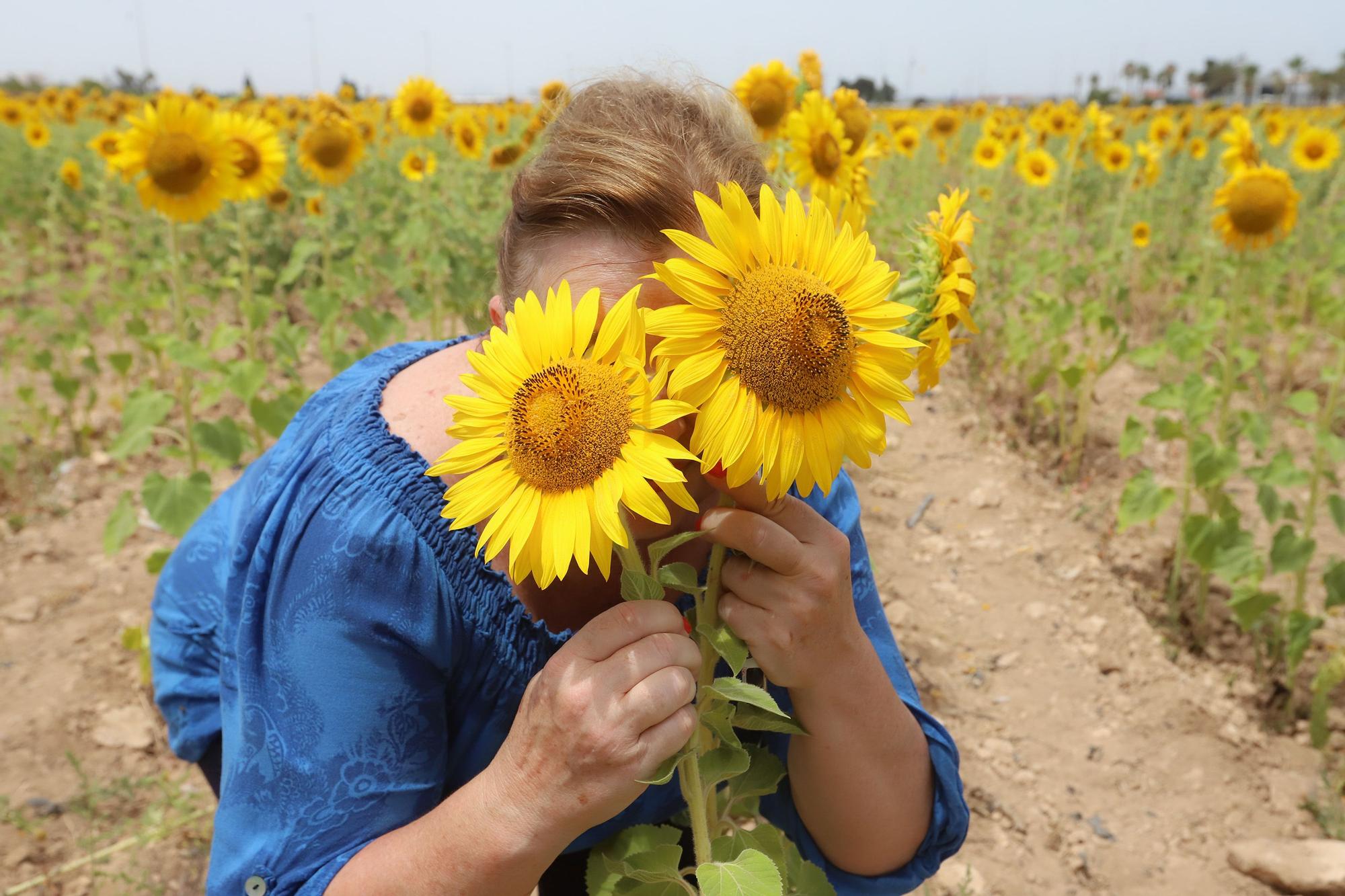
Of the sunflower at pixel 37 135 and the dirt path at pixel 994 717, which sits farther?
the sunflower at pixel 37 135

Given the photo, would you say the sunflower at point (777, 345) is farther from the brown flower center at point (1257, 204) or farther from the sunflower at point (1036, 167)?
the sunflower at point (1036, 167)

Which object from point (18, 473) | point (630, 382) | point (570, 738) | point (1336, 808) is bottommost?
point (18, 473)

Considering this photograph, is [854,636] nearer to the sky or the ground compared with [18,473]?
nearer to the sky

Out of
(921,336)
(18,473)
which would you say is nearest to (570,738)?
(921,336)

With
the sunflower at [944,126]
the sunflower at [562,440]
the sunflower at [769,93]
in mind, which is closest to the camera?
the sunflower at [562,440]

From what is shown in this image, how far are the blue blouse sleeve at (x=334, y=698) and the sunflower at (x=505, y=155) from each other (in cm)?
428

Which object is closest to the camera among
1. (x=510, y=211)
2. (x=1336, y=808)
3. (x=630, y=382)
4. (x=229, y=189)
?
(x=630, y=382)

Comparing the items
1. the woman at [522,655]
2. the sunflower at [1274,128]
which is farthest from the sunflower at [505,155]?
the sunflower at [1274,128]

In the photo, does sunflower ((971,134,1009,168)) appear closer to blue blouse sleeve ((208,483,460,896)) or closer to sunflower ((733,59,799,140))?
sunflower ((733,59,799,140))

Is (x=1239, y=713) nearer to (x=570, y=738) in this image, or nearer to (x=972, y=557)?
(x=972, y=557)

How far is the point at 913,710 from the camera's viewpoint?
1.48 metres

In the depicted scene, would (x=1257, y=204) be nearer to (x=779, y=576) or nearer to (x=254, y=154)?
(x=779, y=576)

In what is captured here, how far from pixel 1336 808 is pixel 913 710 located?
1.78 m

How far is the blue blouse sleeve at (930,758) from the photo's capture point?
1.44 m
